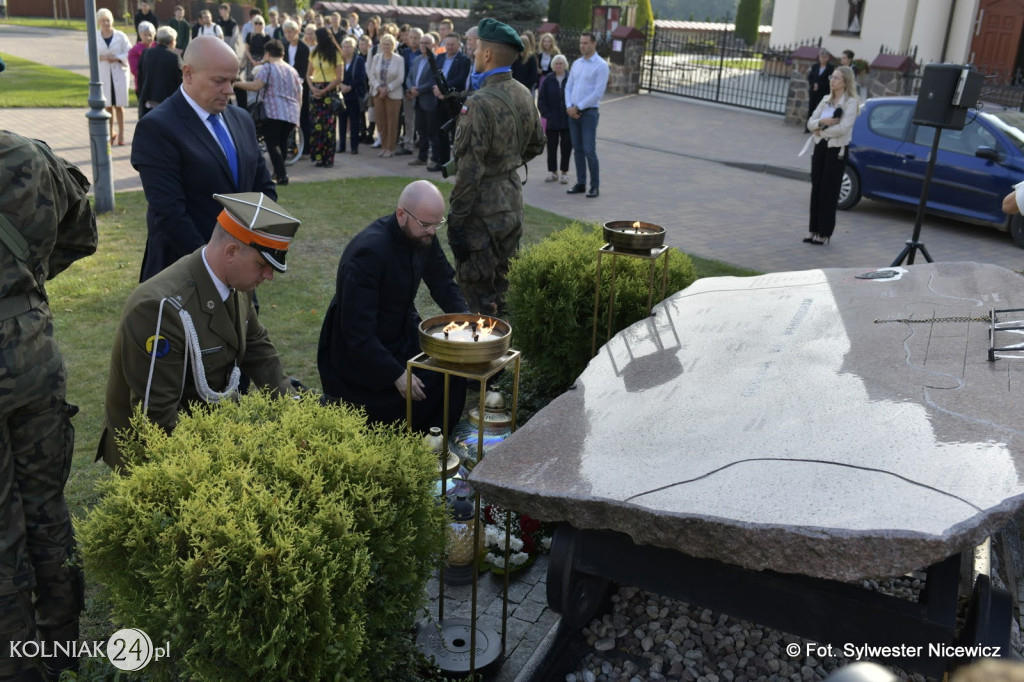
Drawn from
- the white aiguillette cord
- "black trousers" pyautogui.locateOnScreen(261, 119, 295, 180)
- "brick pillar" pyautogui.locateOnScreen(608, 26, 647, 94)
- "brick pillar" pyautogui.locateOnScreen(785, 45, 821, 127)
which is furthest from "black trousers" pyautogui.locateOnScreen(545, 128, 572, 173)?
"brick pillar" pyautogui.locateOnScreen(608, 26, 647, 94)

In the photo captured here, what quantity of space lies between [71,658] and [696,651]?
2456 mm

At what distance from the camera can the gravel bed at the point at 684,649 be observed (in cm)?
363

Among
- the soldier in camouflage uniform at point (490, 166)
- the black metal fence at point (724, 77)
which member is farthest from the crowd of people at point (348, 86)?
the black metal fence at point (724, 77)

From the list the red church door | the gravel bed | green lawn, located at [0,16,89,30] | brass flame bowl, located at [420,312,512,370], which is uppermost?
the red church door

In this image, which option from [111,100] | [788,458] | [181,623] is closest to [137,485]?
[181,623]

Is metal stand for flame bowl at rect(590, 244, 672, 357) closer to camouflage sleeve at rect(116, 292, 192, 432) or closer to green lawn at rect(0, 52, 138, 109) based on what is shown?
camouflage sleeve at rect(116, 292, 192, 432)

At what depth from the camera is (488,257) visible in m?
6.61

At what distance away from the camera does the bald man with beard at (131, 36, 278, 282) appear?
4.64 m

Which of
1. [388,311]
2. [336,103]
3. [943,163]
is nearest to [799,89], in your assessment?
[943,163]

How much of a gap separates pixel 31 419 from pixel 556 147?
35.4ft

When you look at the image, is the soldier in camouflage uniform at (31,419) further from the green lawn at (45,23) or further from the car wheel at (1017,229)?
the green lawn at (45,23)

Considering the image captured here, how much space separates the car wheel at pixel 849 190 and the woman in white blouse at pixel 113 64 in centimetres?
1077

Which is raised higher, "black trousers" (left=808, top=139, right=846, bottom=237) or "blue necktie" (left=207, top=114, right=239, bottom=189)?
"blue necktie" (left=207, top=114, right=239, bottom=189)

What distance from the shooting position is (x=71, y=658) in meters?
3.24
